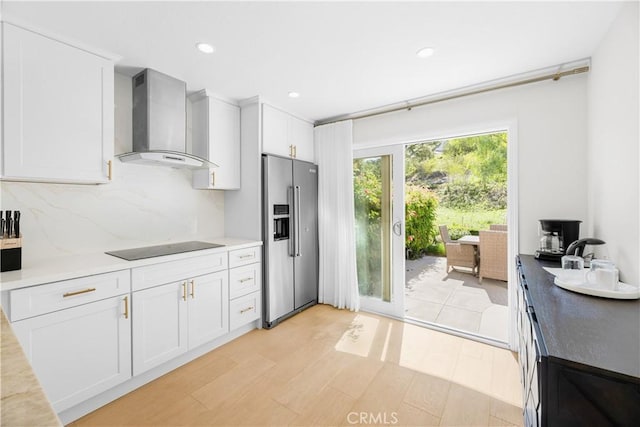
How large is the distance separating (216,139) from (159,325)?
1752mm

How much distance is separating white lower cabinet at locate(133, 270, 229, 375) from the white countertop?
218 millimetres

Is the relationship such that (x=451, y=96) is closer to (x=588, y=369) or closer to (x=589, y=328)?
(x=589, y=328)

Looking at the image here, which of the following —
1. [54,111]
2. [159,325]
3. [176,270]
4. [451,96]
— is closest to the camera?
[54,111]

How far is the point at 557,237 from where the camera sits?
2.04 m

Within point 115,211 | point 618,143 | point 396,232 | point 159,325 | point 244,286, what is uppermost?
point 618,143

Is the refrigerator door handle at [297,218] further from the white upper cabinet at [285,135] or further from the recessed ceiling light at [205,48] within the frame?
the recessed ceiling light at [205,48]

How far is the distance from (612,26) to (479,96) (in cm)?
96

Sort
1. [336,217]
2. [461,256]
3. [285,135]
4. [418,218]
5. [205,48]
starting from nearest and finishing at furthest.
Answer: [205,48], [285,135], [336,217], [461,256], [418,218]

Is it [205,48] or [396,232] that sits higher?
[205,48]

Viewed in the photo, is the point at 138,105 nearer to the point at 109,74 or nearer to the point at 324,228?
the point at 109,74

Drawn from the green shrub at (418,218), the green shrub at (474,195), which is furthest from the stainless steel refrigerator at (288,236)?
the green shrub at (474,195)

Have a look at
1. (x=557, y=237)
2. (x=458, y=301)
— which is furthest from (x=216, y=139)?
(x=458, y=301)

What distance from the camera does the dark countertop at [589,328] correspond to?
0.77m

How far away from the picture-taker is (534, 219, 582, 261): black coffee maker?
6.50 ft
